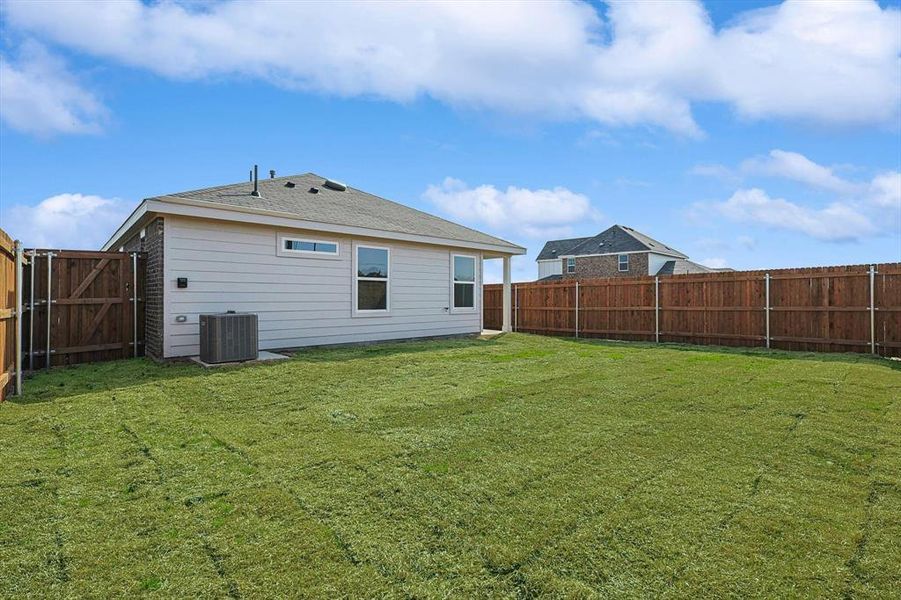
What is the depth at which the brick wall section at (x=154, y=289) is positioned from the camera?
7.76 meters

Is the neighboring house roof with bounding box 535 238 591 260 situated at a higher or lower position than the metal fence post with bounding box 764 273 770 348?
higher

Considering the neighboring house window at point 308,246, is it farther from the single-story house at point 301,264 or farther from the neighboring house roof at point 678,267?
the neighboring house roof at point 678,267

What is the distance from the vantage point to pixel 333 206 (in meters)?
10.7

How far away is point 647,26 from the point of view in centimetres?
826

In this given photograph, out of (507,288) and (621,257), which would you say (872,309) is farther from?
(621,257)

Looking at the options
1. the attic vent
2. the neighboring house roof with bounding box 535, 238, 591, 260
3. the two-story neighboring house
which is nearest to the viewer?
the attic vent

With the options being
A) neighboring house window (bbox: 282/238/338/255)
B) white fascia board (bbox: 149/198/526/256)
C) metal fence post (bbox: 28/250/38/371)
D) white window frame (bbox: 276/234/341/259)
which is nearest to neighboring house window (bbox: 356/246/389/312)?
white fascia board (bbox: 149/198/526/256)

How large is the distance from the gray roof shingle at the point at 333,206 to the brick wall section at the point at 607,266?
18.0 metres

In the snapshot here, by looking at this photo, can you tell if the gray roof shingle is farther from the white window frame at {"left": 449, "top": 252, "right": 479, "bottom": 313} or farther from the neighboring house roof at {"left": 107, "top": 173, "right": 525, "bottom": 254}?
the white window frame at {"left": 449, "top": 252, "right": 479, "bottom": 313}

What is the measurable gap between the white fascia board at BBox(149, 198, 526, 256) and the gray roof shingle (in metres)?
0.09

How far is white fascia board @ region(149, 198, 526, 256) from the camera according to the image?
296 inches

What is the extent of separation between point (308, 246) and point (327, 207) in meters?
1.38

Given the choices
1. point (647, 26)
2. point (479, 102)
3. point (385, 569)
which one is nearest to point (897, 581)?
point (385, 569)

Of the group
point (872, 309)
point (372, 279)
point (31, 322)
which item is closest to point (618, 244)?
point (872, 309)
